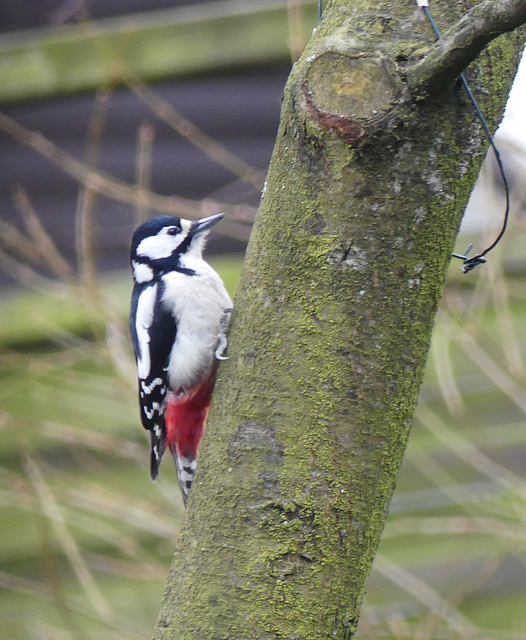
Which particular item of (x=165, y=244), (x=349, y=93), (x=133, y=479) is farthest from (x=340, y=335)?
(x=133, y=479)

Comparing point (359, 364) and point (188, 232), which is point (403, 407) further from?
point (188, 232)

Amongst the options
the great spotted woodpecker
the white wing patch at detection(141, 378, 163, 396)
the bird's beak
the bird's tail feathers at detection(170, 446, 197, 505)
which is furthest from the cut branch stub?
the bird's tail feathers at detection(170, 446, 197, 505)

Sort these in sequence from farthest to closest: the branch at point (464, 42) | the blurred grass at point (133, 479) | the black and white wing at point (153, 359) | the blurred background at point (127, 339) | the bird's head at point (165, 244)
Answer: the blurred grass at point (133, 479)
the blurred background at point (127, 339)
the bird's head at point (165, 244)
the black and white wing at point (153, 359)
the branch at point (464, 42)

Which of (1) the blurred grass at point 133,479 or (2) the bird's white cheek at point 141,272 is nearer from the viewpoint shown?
(2) the bird's white cheek at point 141,272

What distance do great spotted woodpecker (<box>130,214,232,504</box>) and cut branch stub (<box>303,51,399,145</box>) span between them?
1368 mm

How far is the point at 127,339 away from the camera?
3275 mm

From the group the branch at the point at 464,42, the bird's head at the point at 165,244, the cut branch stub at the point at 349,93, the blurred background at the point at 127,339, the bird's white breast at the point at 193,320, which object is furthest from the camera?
the blurred background at the point at 127,339

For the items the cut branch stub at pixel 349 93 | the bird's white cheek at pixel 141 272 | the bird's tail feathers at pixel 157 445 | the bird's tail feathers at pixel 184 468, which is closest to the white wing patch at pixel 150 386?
the bird's tail feathers at pixel 157 445

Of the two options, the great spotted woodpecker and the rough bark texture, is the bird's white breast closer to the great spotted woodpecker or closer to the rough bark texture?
the great spotted woodpecker

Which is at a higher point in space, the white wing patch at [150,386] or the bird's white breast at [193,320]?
the bird's white breast at [193,320]

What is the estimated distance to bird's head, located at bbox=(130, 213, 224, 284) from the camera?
9.03 ft

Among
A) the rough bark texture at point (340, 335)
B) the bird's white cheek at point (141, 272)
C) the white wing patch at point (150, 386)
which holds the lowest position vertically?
the rough bark texture at point (340, 335)

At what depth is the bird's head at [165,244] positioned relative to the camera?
108 inches

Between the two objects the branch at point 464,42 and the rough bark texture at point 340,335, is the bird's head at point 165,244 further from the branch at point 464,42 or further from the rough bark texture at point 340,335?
the branch at point 464,42
